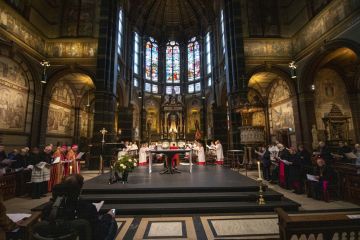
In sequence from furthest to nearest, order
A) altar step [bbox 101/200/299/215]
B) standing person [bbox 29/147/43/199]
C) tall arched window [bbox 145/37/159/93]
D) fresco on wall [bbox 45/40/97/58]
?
1. tall arched window [bbox 145/37/159/93]
2. fresco on wall [bbox 45/40/97/58]
3. standing person [bbox 29/147/43/199]
4. altar step [bbox 101/200/299/215]

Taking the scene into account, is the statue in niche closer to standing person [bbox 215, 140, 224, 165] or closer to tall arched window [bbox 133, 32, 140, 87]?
standing person [bbox 215, 140, 224, 165]

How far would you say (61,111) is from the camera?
18172 millimetres

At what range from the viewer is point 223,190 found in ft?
20.4

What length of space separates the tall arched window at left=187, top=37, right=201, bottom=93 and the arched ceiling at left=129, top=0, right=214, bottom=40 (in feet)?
5.77

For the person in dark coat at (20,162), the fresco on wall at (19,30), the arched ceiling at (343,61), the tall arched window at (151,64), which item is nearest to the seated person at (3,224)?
the person in dark coat at (20,162)

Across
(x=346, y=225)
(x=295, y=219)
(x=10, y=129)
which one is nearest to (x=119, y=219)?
(x=295, y=219)

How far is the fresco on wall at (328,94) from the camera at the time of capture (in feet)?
48.3

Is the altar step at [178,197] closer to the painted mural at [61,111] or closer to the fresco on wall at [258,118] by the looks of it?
the painted mural at [61,111]

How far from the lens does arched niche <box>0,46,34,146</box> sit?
11.6m

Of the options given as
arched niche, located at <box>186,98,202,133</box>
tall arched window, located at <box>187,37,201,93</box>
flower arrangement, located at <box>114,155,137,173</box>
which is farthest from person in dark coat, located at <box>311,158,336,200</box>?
tall arched window, located at <box>187,37,201,93</box>

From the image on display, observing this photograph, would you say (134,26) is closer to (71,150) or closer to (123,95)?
(123,95)

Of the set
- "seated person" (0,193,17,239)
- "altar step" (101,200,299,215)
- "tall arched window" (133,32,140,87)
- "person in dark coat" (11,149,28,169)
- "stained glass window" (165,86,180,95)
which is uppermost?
"tall arched window" (133,32,140,87)

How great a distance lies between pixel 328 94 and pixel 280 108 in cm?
369

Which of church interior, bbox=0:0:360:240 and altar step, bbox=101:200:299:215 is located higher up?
church interior, bbox=0:0:360:240
